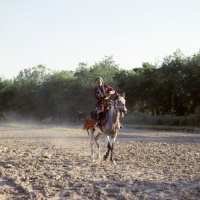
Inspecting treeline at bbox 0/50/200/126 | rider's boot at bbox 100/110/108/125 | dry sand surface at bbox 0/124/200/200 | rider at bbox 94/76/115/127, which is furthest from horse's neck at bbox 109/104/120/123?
treeline at bbox 0/50/200/126

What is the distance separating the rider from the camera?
1457cm

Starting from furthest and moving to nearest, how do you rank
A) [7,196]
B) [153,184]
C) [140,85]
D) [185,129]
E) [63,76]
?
[63,76] → [140,85] → [185,129] → [153,184] → [7,196]

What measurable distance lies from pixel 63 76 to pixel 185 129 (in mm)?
46024

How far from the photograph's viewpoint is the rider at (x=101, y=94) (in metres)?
14.6

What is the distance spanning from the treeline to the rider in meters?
30.1

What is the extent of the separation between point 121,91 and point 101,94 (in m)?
50.7

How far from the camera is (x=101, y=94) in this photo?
47.8 feet

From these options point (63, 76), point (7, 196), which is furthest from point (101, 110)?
point (63, 76)

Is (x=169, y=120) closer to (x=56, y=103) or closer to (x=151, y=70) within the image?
(x=151, y=70)

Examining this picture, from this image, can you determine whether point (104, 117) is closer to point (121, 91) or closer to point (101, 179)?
point (101, 179)

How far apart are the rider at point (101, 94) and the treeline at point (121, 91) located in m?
Answer: 30.1

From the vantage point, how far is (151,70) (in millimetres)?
63469

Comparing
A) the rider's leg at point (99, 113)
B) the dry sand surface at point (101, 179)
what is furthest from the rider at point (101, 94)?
the dry sand surface at point (101, 179)

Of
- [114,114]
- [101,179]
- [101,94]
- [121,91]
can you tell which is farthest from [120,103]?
[121,91]
